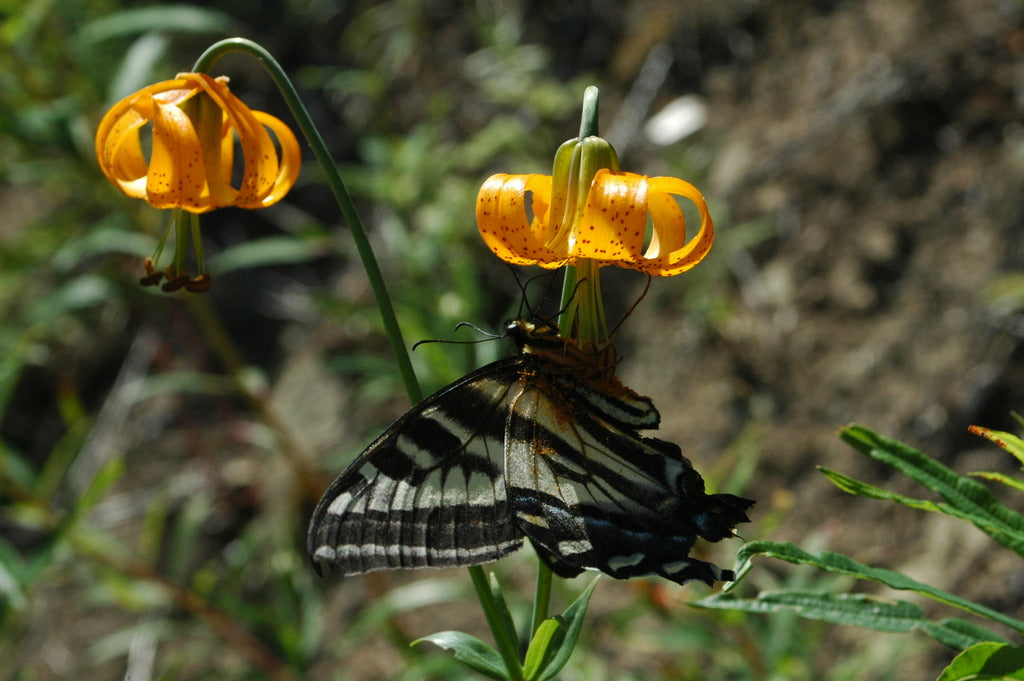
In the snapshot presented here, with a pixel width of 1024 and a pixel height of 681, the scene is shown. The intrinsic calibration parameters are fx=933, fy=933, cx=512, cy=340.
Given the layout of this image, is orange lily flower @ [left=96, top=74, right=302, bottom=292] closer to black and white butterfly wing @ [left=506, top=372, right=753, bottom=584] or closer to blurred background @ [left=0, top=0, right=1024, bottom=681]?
black and white butterfly wing @ [left=506, top=372, right=753, bottom=584]

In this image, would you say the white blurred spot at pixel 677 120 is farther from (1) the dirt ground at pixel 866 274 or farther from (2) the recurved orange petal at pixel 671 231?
(2) the recurved orange petal at pixel 671 231

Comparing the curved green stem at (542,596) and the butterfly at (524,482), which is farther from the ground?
the butterfly at (524,482)

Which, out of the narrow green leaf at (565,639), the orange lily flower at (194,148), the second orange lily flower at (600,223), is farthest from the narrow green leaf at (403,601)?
the second orange lily flower at (600,223)

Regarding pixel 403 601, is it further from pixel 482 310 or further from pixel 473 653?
pixel 473 653

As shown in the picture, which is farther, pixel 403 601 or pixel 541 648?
pixel 403 601

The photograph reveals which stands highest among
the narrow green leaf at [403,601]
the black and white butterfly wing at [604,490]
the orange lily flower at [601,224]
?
the orange lily flower at [601,224]

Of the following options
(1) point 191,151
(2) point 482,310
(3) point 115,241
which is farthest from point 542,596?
(3) point 115,241

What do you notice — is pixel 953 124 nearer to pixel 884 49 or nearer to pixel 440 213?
pixel 884 49
